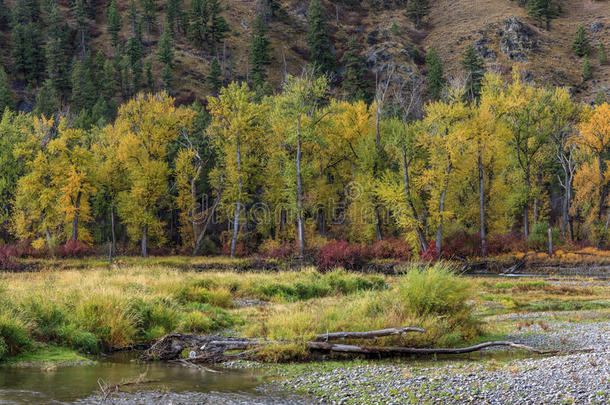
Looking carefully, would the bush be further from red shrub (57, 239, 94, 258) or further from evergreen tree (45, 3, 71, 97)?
evergreen tree (45, 3, 71, 97)

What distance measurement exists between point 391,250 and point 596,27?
317 feet

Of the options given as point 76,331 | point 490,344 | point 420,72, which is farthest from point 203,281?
point 420,72

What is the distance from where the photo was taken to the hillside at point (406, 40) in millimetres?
95188

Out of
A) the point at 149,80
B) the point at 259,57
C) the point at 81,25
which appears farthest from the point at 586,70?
the point at 81,25

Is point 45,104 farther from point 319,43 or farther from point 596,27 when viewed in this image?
point 596,27

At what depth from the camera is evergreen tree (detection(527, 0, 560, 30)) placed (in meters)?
111

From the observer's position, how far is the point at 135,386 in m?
10.1

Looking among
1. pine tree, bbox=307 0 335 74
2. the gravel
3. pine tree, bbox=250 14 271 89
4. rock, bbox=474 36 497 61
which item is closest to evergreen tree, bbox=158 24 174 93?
pine tree, bbox=250 14 271 89

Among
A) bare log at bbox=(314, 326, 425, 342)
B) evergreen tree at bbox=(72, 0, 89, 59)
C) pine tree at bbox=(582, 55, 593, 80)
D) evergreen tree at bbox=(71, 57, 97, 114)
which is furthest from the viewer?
evergreen tree at bbox=(72, 0, 89, 59)

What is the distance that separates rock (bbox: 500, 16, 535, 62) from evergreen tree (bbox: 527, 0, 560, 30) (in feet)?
26.2

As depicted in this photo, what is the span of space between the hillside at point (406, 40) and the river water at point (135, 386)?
7962cm

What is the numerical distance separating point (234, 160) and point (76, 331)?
37.5 metres

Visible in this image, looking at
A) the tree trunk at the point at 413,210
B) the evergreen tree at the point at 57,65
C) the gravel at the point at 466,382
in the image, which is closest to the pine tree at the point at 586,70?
the tree trunk at the point at 413,210

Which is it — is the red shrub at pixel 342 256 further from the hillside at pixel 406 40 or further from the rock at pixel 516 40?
the rock at pixel 516 40
